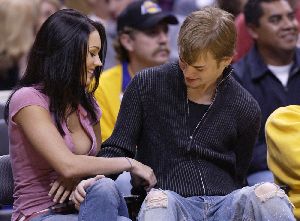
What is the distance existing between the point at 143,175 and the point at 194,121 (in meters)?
0.33

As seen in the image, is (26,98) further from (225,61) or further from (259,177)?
(259,177)

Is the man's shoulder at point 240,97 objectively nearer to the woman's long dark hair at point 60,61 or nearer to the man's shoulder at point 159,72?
the man's shoulder at point 159,72

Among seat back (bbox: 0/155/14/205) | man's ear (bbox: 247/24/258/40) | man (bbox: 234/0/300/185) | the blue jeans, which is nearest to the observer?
the blue jeans

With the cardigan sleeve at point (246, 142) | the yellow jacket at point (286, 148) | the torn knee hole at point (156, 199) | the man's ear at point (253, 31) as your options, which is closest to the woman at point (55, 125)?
the torn knee hole at point (156, 199)

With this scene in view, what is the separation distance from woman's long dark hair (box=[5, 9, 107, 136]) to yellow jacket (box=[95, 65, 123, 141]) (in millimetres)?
973

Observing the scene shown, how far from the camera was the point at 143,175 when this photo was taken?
3.66 metres

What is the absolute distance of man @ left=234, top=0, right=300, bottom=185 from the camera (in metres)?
5.11

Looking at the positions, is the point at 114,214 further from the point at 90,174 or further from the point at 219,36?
the point at 219,36

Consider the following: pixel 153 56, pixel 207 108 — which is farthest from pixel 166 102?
pixel 153 56

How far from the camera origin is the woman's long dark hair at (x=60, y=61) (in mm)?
3633

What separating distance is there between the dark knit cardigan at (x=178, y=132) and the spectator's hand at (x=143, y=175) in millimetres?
81

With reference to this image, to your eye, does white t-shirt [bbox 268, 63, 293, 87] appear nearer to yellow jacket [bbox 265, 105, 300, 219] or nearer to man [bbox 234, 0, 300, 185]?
man [bbox 234, 0, 300, 185]

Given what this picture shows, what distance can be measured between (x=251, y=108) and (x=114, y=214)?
2.76ft

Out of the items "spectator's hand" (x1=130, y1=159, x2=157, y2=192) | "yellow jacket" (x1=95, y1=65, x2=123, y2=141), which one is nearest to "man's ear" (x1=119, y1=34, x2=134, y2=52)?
"yellow jacket" (x1=95, y1=65, x2=123, y2=141)
